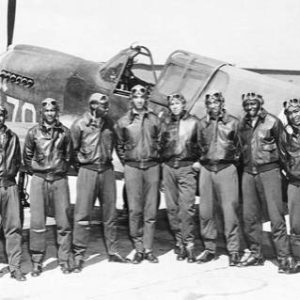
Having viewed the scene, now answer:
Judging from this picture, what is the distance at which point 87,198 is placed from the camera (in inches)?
250

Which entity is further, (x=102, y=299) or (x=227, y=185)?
(x=227, y=185)

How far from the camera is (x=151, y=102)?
816 cm

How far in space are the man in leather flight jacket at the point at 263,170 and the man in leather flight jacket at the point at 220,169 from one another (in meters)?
0.13

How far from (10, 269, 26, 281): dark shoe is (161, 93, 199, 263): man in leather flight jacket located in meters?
1.77

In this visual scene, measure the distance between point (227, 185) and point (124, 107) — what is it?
8.09ft

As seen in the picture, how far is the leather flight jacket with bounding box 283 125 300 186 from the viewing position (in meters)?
6.12

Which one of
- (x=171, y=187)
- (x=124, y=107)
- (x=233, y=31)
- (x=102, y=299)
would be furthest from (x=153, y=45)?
(x=102, y=299)

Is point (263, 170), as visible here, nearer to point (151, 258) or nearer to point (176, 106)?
point (176, 106)

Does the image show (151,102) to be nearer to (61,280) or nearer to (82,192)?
(82,192)

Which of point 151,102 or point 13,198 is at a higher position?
point 151,102

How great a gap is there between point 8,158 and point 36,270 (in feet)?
3.96

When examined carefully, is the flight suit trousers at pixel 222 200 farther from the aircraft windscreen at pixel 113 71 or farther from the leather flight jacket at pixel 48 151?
the aircraft windscreen at pixel 113 71

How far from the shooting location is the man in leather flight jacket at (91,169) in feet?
20.9

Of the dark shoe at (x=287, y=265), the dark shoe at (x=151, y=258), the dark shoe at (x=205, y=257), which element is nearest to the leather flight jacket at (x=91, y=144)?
the dark shoe at (x=151, y=258)
